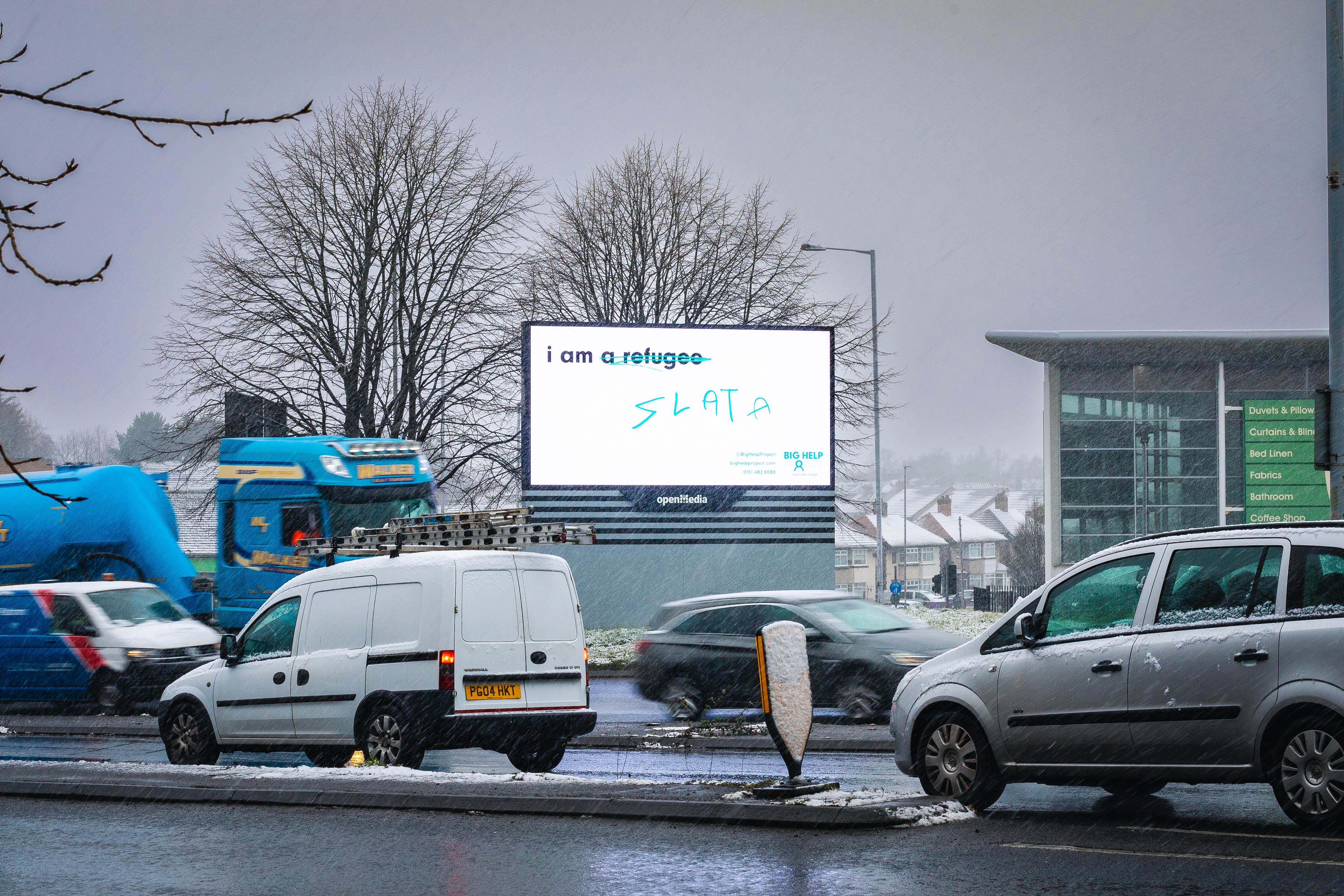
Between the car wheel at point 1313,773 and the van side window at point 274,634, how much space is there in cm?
782

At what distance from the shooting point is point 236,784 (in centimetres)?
1004

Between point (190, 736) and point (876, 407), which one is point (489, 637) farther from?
point (876, 407)

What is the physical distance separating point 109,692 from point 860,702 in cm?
947

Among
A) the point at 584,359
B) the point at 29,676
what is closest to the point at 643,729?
the point at 29,676

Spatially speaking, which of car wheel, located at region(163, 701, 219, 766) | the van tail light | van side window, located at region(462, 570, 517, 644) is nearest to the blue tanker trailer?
car wheel, located at region(163, 701, 219, 766)

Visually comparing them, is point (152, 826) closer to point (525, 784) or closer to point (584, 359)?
point (525, 784)

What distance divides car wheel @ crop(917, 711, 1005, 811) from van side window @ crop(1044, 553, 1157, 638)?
0.80 meters

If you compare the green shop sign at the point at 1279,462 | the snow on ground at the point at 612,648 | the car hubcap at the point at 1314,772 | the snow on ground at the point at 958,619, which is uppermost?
the green shop sign at the point at 1279,462

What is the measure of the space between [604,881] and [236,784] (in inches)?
167

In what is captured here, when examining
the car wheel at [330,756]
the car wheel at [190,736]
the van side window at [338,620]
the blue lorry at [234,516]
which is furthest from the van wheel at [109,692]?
the van side window at [338,620]

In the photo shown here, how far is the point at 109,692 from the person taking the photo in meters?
18.1

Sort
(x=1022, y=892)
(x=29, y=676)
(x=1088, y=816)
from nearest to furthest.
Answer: (x=1022, y=892) → (x=1088, y=816) → (x=29, y=676)

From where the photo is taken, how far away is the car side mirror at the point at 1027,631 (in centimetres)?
902

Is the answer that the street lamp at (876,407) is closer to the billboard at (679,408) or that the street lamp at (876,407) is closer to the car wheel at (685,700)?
the billboard at (679,408)
